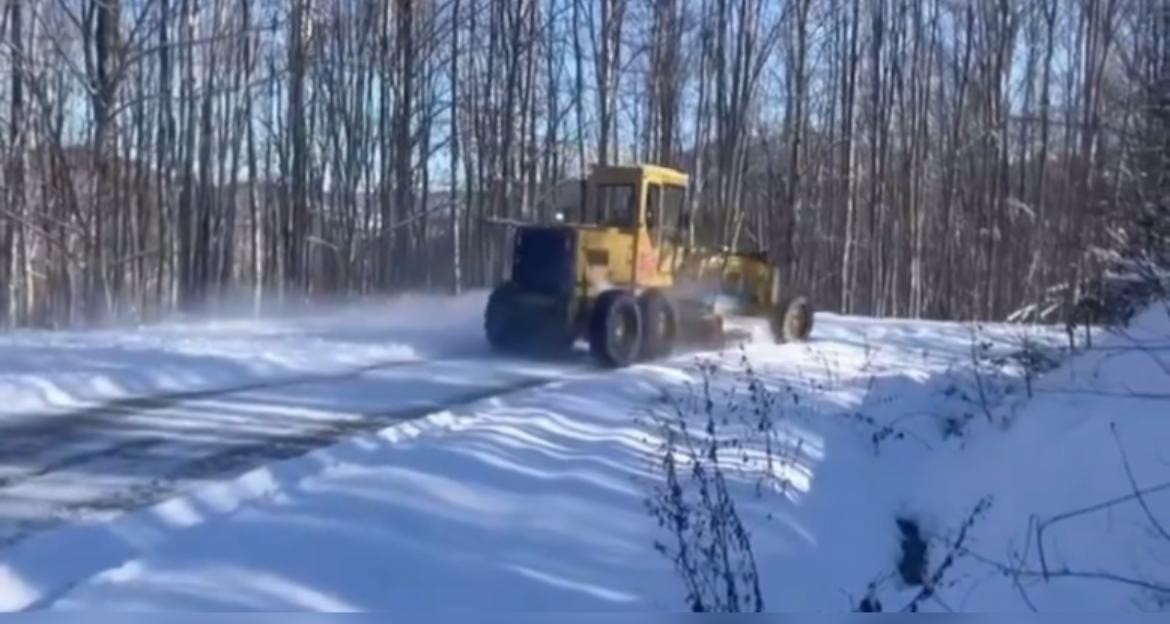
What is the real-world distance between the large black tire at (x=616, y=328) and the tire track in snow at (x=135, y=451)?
14.7ft

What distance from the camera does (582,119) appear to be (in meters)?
42.4

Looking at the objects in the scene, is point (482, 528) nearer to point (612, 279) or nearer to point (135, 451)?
point (135, 451)

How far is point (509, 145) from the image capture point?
40.4m

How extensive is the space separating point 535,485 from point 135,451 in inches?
127

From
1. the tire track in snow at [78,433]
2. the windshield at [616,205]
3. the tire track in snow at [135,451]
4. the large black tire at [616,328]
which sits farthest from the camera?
the windshield at [616,205]

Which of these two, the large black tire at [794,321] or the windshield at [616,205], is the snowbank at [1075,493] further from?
the large black tire at [794,321]

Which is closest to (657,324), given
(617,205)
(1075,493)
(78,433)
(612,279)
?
(612,279)

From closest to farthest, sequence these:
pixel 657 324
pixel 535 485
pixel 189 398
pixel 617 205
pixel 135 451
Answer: pixel 535 485
pixel 135 451
pixel 189 398
pixel 657 324
pixel 617 205

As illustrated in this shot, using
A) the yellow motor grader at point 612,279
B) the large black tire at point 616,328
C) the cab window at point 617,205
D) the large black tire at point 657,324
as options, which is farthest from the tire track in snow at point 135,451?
the cab window at point 617,205

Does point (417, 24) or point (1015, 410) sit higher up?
point (417, 24)

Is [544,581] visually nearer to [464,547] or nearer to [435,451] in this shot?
[464,547]

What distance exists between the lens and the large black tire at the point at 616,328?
745 inches

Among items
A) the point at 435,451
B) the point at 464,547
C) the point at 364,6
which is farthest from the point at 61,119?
the point at 464,547

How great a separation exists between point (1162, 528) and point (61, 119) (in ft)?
107
